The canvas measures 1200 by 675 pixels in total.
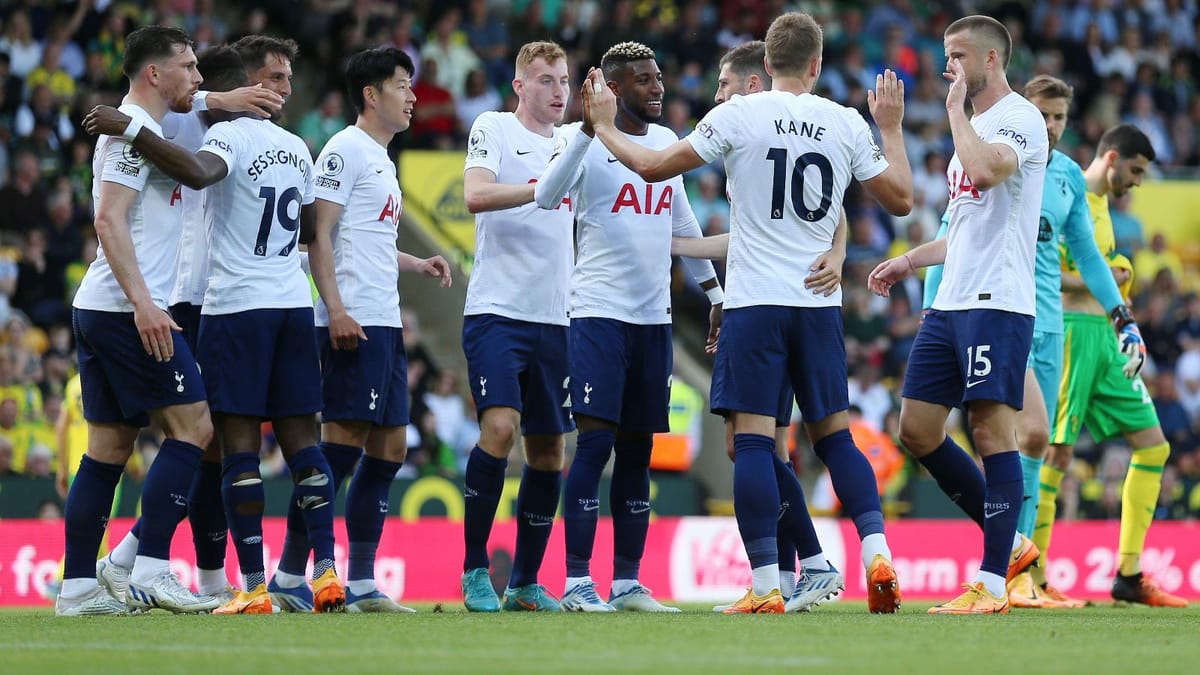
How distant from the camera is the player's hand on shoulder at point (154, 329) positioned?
7668 mm

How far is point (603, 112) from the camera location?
25.7 feet

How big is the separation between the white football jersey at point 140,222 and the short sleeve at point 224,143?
9.2 inches

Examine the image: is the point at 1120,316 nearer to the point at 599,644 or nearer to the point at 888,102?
the point at 888,102

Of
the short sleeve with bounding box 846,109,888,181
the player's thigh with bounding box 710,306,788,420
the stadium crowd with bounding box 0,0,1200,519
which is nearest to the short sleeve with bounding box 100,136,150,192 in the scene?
the player's thigh with bounding box 710,306,788,420

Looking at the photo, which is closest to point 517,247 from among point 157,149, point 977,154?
point 157,149

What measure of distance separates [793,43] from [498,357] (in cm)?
210

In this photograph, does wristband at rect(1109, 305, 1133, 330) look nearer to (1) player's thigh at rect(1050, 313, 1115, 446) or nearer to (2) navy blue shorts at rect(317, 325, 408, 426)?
(1) player's thigh at rect(1050, 313, 1115, 446)

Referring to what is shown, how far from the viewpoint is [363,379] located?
8.52 meters

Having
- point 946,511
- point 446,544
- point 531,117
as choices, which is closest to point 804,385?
point 531,117

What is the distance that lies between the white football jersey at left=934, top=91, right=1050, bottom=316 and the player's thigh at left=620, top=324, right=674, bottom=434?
1.40m

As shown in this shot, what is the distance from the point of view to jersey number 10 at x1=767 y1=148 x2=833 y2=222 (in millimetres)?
7781

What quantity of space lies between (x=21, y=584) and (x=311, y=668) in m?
7.97

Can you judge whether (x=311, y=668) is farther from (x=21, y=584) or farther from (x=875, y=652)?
(x=21, y=584)

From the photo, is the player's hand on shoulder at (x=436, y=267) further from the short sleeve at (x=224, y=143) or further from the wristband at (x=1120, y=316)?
the wristband at (x=1120, y=316)
